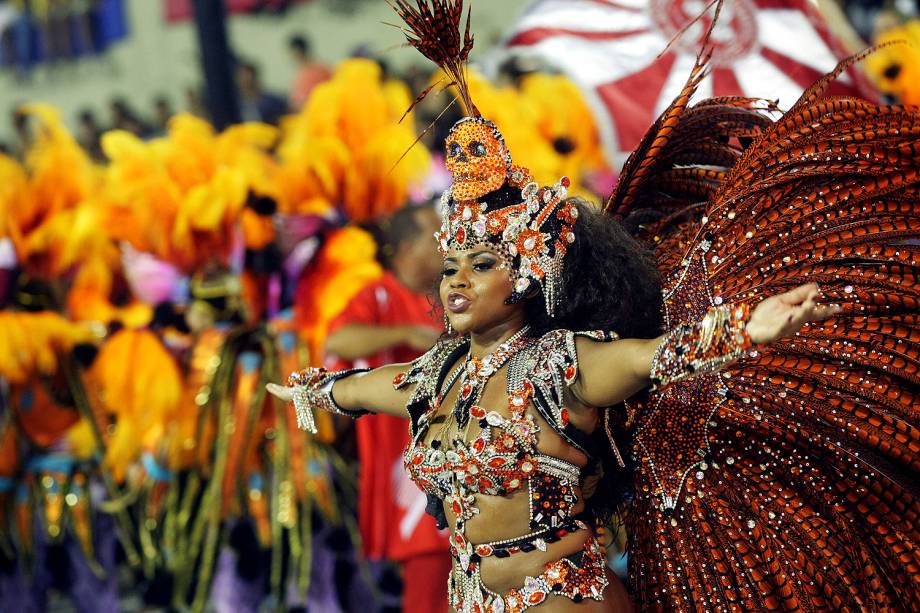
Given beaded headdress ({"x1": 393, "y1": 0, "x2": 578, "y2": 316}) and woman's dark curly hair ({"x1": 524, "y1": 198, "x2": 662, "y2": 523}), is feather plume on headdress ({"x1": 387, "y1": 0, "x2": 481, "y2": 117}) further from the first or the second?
woman's dark curly hair ({"x1": 524, "y1": 198, "x2": 662, "y2": 523})

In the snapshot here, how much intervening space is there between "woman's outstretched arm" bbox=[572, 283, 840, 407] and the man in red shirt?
6.86 ft

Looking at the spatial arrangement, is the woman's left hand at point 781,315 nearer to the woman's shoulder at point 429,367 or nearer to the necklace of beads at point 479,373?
the necklace of beads at point 479,373

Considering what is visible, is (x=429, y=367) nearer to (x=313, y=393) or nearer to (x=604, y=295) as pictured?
(x=313, y=393)

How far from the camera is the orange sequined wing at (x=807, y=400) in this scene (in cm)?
267

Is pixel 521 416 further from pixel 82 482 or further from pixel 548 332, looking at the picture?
pixel 82 482

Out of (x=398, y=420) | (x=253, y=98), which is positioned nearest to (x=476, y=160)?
(x=398, y=420)

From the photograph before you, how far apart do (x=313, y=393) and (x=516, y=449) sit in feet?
2.28

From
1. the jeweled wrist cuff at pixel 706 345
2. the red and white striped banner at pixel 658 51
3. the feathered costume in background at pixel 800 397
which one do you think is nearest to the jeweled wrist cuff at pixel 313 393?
the feathered costume in background at pixel 800 397

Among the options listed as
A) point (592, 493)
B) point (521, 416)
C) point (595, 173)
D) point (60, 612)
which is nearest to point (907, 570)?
point (592, 493)

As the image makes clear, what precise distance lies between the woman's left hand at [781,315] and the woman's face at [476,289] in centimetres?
62

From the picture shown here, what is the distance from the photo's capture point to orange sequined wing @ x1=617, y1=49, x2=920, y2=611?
8.75ft

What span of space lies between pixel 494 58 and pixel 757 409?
3.74 meters

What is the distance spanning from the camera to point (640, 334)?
2807 millimetres

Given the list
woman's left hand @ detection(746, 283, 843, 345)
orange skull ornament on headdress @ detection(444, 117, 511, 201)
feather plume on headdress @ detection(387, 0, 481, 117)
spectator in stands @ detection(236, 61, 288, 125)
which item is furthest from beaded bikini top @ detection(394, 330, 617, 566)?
spectator in stands @ detection(236, 61, 288, 125)
